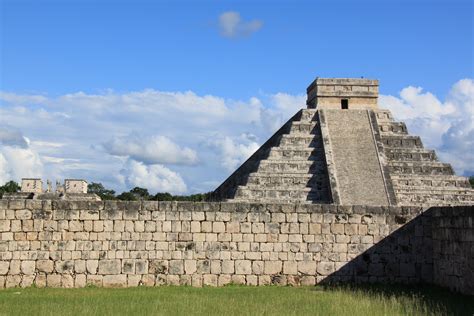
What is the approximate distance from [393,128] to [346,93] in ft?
10.1

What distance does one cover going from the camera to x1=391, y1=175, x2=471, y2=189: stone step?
95.0 feet

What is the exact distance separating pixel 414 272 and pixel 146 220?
21.5 feet

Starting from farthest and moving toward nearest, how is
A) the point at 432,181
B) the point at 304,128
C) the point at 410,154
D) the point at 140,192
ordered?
the point at 140,192 → the point at 304,128 → the point at 410,154 → the point at 432,181

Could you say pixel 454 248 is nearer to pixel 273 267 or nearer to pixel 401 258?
pixel 401 258

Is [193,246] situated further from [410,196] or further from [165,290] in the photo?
[410,196]

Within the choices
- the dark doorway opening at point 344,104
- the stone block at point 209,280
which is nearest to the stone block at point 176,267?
the stone block at point 209,280

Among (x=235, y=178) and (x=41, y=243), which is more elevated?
(x=235, y=178)

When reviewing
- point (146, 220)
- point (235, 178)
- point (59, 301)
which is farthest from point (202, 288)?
point (235, 178)

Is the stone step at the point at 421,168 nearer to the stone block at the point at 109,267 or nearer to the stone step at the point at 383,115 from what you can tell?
the stone step at the point at 383,115

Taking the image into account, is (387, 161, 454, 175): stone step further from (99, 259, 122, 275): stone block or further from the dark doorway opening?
(99, 259, 122, 275): stone block

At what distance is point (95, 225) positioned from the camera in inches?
613

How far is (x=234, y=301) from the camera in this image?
12.5 m

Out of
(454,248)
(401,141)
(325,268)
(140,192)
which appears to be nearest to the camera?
(454,248)

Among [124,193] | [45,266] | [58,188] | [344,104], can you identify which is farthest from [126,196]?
[45,266]
